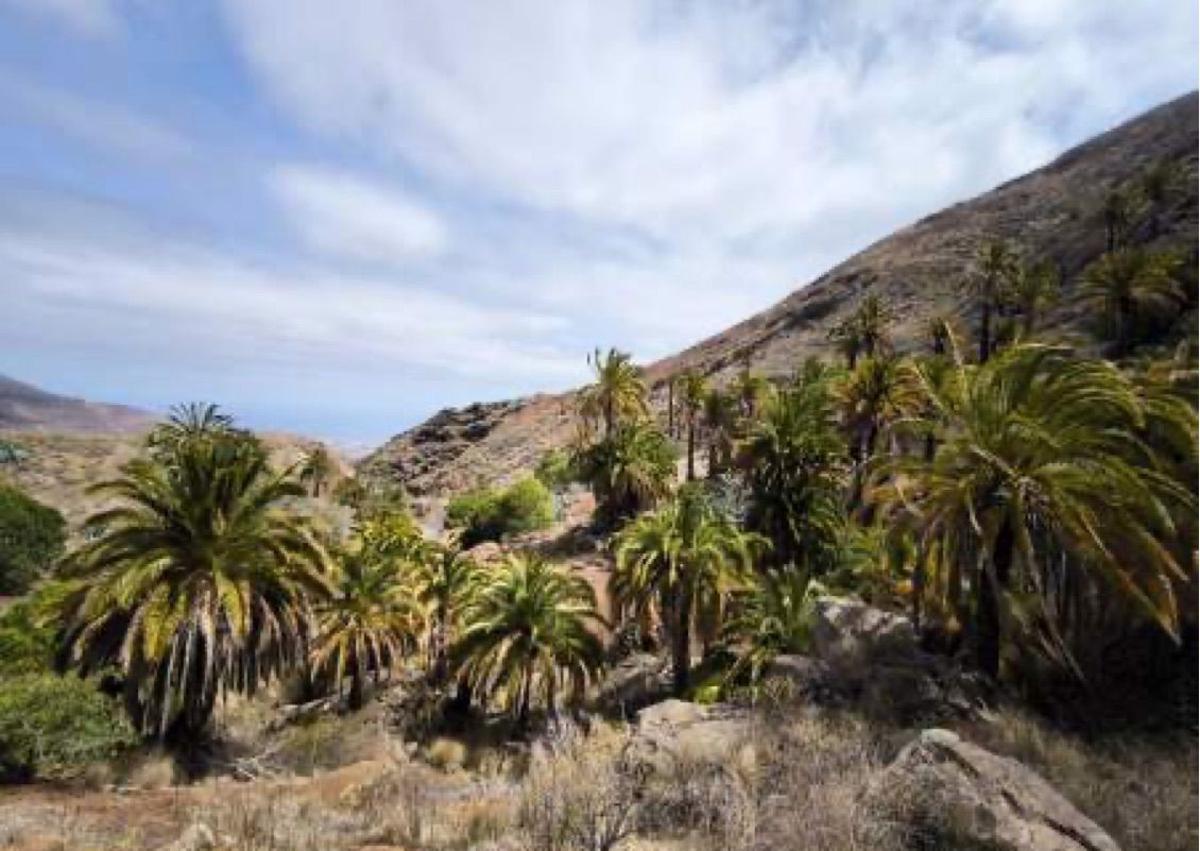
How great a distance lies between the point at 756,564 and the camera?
34.8 metres

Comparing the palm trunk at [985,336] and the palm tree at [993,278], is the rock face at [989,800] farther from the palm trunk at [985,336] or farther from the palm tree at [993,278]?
the palm trunk at [985,336]

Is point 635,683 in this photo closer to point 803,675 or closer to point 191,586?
point 191,586

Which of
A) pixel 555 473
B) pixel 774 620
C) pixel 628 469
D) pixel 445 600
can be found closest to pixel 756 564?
pixel 774 620

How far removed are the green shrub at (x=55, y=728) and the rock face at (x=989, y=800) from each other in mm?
16704

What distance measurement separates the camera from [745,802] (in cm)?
762

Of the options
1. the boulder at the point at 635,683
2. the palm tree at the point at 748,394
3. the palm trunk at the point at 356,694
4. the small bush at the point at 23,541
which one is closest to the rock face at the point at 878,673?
the boulder at the point at 635,683

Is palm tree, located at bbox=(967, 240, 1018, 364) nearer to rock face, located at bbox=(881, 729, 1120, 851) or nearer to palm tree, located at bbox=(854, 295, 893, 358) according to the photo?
palm tree, located at bbox=(854, 295, 893, 358)

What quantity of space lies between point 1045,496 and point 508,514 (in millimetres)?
50828

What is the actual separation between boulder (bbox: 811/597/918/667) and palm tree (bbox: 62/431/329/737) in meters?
12.0

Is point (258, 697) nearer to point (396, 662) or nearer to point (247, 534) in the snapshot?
point (396, 662)

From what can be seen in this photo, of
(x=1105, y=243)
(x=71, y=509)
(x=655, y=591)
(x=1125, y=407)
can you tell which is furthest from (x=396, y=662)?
(x=1105, y=243)

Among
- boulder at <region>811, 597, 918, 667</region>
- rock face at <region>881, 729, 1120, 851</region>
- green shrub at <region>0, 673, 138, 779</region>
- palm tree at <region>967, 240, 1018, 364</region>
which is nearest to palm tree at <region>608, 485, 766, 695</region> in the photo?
boulder at <region>811, 597, 918, 667</region>

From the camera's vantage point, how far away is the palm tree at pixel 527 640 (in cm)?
2945

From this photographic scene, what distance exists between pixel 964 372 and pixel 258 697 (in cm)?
2666
